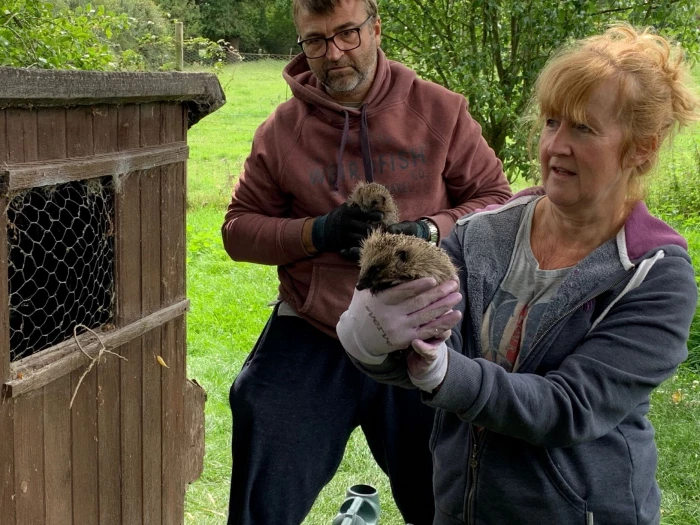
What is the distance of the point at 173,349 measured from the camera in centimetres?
341

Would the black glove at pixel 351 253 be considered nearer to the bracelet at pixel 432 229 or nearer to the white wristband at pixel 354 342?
the bracelet at pixel 432 229

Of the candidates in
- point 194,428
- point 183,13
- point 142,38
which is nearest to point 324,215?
point 194,428

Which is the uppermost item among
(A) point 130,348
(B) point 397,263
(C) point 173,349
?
(B) point 397,263

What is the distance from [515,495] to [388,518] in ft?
7.44

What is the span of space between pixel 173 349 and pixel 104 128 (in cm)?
100

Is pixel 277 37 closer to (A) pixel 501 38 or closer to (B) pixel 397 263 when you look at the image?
(A) pixel 501 38

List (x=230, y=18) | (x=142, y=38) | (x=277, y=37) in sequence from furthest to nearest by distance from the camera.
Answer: (x=277, y=37)
(x=230, y=18)
(x=142, y=38)

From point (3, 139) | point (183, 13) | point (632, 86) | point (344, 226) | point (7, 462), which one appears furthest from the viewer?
point (183, 13)

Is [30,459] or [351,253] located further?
[351,253]

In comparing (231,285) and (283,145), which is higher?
(283,145)

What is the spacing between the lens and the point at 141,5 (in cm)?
1928

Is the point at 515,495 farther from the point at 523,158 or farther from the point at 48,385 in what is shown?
the point at 523,158

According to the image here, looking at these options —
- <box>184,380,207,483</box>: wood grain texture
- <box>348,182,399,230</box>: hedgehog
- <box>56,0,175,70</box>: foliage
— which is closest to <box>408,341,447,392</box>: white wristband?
<box>348,182,399,230</box>: hedgehog

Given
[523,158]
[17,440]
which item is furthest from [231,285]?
[17,440]
